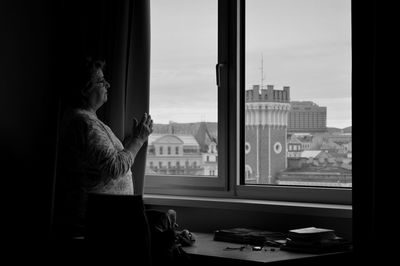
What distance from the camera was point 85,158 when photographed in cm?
284

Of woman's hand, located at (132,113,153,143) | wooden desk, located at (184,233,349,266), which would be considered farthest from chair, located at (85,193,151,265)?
woman's hand, located at (132,113,153,143)

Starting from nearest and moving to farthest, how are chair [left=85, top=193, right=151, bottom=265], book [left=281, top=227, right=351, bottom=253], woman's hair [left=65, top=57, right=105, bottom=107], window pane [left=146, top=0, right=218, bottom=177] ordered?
1. chair [left=85, top=193, right=151, bottom=265]
2. book [left=281, top=227, right=351, bottom=253]
3. woman's hair [left=65, top=57, right=105, bottom=107]
4. window pane [left=146, top=0, right=218, bottom=177]

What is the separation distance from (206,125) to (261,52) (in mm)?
490

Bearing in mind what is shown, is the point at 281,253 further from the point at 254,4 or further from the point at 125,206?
the point at 254,4

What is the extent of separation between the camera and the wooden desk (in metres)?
2.45

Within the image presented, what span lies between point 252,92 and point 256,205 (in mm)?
601

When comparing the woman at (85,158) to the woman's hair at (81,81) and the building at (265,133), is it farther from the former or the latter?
the building at (265,133)

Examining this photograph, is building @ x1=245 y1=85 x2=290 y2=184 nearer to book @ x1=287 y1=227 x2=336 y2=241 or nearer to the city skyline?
the city skyline

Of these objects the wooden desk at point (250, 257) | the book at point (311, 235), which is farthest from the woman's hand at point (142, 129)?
the book at point (311, 235)

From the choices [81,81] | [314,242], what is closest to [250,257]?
[314,242]

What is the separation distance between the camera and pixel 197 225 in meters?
3.29

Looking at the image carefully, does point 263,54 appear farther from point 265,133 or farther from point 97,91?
point 97,91

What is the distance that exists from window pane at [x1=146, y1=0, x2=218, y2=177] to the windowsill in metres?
0.22
